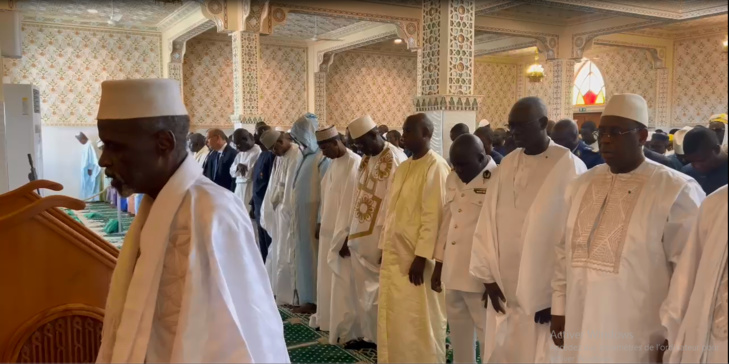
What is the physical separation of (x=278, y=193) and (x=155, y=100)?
3.84 meters

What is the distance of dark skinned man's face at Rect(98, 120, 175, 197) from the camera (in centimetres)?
146

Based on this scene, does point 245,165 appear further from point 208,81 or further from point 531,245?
point 208,81

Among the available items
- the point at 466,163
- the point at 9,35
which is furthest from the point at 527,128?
the point at 9,35

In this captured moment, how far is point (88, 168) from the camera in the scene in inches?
469

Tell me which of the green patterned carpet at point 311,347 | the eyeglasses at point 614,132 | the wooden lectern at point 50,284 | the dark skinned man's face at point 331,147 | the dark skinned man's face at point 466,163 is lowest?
the green patterned carpet at point 311,347

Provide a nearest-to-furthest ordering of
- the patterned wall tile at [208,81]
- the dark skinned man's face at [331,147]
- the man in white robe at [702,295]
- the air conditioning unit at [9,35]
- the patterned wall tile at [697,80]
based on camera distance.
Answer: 1. the man in white robe at [702,295]
2. the dark skinned man's face at [331,147]
3. the air conditioning unit at [9,35]
4. the patterned wall tile at [697,80]
5. the patterned wall tile at [208,81]

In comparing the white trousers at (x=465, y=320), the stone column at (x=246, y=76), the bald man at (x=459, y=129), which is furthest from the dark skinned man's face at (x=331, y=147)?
the stone column at (x=246, y=76)

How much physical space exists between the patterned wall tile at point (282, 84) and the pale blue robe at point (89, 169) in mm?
3822

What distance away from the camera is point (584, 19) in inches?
457

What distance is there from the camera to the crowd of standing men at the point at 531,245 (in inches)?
80.4

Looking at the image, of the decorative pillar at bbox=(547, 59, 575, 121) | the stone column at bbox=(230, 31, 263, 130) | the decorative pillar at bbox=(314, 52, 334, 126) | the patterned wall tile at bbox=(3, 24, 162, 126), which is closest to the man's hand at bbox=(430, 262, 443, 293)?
the stone column at bbox=(230, 31, 263, 130)

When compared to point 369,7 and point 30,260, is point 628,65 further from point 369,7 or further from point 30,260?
point 30,260

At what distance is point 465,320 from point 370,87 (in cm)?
1280

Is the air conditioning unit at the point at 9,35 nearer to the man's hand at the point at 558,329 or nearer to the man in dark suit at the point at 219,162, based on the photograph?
the man in dark suit at the point at 219,162
